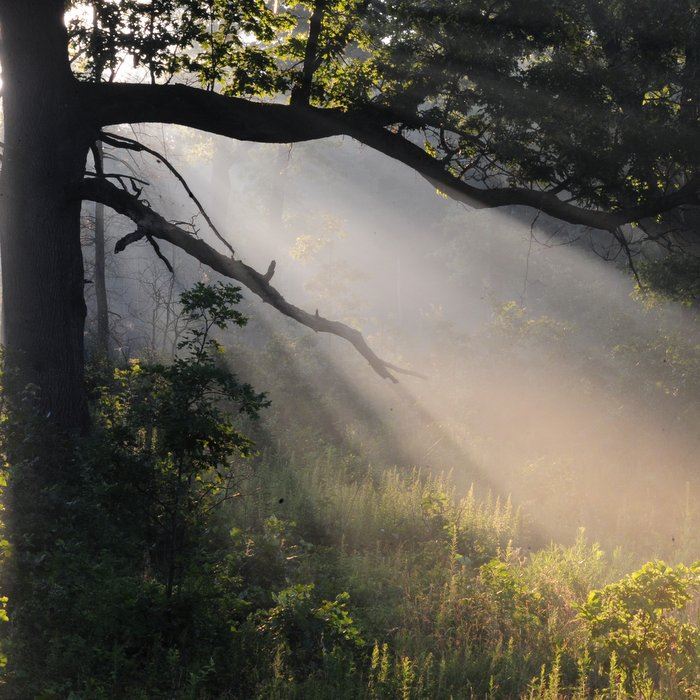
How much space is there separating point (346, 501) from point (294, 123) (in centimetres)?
472

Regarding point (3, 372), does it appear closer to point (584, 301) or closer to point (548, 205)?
point (548, 205)

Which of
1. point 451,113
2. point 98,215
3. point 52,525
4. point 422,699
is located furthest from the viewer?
point 98,215

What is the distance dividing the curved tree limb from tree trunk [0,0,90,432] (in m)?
0.49

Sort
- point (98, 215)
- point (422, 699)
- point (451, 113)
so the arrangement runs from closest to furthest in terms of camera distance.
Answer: point (422, 699), point (451, 113), point (98, 215)

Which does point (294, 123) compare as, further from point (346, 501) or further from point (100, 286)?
point (100, 286)

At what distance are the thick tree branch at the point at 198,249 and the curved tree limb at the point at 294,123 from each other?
1.00 metres

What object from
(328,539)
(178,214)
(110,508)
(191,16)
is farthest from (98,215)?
(178,214)

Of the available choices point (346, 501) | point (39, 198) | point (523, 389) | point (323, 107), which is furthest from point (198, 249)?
point (523, 389)

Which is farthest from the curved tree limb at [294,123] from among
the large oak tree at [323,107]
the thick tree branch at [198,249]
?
the thick tree branch at [198,249]

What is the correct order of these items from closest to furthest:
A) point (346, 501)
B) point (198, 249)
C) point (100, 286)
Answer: point (198, 249), point (346, 501), point (100, 286)

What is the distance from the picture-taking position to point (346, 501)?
9102 millimetres

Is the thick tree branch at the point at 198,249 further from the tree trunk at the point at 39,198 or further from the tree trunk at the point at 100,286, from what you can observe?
the tree trunk at the point at 100,286

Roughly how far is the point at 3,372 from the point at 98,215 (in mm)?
11771

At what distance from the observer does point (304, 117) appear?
8352mm
